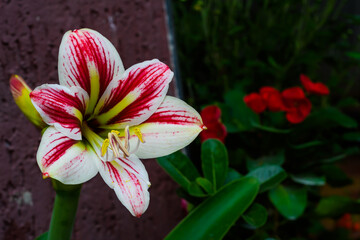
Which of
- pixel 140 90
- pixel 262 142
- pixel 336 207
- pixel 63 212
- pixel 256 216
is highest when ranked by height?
pixel 140 90

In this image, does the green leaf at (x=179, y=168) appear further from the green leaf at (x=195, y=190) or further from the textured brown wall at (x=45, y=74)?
the textured brown wall at (x=45, y=74)

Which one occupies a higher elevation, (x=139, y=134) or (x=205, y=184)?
(x=139, y=134)

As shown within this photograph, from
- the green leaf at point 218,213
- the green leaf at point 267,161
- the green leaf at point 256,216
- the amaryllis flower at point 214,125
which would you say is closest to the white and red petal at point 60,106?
the green leaf at point 218,213

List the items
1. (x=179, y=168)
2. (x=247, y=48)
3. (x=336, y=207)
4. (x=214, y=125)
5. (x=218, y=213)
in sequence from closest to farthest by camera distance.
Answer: (x=218, y=213), (x=179, y=168), (x=214, y=125), (x=336, y=207), (x=247, y=48)

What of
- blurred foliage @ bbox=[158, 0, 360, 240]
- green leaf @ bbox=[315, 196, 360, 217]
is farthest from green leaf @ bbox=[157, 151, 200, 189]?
green leaf @ bbox=[315, 196, 360, 217]

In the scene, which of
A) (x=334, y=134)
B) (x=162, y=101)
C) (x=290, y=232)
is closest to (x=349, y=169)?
(x=334, y=134)

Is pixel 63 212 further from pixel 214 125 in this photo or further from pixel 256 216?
pixel 214 125

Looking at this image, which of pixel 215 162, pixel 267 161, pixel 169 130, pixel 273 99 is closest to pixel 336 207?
pixel 267 161

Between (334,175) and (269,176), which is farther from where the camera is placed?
(334,175)
